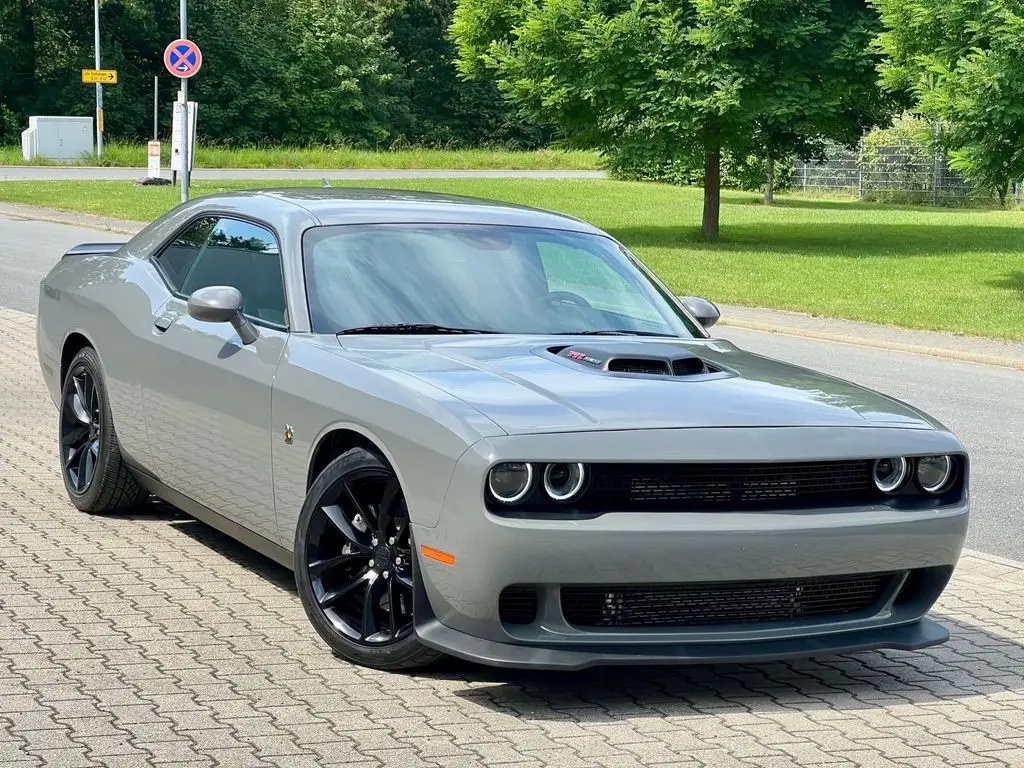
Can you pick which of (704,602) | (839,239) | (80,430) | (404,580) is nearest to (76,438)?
(80,430)

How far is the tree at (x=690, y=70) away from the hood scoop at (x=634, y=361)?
22373 millimetres

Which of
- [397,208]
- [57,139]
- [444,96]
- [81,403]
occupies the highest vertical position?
[444,96]

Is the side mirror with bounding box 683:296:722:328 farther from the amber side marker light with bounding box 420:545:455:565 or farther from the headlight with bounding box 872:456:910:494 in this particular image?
the amber side marker light with bounding box 420:545:455:565

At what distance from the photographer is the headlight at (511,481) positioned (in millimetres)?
4754

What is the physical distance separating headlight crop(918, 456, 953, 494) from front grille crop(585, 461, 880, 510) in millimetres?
275

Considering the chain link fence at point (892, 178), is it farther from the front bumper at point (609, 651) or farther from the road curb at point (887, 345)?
the front bumper at point (609, 651)

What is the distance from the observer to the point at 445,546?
4848 mm

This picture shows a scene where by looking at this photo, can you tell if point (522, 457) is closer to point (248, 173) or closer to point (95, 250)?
point (95, 250)

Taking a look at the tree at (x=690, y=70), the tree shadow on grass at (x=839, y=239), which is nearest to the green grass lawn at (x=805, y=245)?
the tree shadow on grass at (x=839, y=239)

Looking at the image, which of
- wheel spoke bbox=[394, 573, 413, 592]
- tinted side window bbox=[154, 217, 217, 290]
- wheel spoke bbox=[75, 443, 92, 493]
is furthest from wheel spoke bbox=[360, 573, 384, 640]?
wheel spoke bbox=[75, 443, 92, 493]

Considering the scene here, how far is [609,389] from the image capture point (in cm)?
514

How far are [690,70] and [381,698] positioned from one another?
24.1 m

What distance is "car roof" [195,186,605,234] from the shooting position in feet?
21.3

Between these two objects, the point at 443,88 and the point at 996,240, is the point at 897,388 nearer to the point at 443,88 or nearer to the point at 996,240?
the point at 996,240
